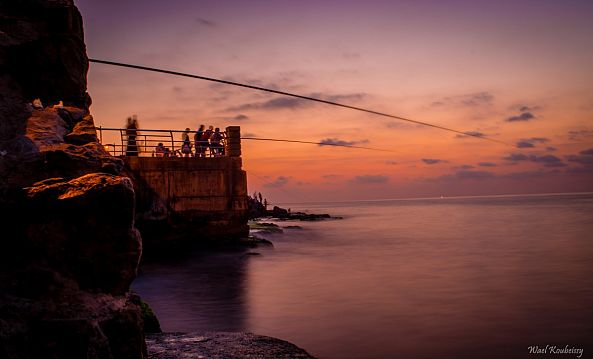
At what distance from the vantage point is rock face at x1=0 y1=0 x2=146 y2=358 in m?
3.03

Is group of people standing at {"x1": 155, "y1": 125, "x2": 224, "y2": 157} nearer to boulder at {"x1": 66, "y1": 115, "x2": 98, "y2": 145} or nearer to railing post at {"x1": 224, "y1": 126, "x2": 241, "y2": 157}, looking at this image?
railing post at {"x1": 224, "y1": 126, "x2": 241, "y2": 157}

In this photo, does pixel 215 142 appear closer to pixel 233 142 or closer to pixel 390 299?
pixel 233 142

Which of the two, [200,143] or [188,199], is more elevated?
[200,143]

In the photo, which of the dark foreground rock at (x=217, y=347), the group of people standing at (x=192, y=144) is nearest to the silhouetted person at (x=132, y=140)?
the group of people standing at (x=192, y=144)

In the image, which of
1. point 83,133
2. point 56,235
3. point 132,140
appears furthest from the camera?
point 132,140

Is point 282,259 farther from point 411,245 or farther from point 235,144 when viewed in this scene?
point 411,245

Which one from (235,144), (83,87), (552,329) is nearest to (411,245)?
(235,144)

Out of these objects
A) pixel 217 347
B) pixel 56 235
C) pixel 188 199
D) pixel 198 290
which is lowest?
pixel 198 290

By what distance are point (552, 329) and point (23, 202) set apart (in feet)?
30.4

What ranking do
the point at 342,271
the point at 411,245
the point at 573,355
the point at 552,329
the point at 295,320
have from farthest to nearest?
1. the point at 411,245
2. the point at 342,271
3. the point at 295,320
4. the point at 552,329
5. the point at 573,355

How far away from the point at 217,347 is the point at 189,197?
44.7 ft

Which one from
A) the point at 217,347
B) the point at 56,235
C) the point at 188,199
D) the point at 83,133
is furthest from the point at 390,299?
the point at 56,235

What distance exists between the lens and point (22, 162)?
355cm

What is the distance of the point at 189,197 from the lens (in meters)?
19.3
